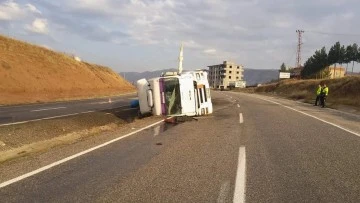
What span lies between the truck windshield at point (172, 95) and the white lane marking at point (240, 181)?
10080 millimetres

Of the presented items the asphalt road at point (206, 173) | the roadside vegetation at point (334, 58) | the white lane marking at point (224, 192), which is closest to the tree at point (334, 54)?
the roadside vegetation at point (334, 58)

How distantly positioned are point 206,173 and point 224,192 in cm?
128

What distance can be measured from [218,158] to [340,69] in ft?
437

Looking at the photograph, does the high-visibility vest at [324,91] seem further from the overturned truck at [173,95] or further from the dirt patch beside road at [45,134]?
the dirt patch beside road at [45,134]

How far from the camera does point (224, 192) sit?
619cm

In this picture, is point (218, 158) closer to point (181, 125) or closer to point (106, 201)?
point (106, 201)

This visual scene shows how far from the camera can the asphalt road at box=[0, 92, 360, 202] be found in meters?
6.03

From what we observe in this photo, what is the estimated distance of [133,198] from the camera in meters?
5.84

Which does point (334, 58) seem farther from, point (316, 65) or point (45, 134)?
point (45, 134)

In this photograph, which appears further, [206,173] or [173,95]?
[173,95]

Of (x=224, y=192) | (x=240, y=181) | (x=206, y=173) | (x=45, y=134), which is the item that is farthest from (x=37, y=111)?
(x=224, y=192)

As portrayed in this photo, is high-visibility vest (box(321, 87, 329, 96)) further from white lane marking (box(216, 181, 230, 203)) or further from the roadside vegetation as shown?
the roadside vegetation

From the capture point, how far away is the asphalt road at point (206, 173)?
6.03 meters

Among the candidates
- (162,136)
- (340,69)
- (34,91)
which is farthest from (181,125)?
(340,69)
